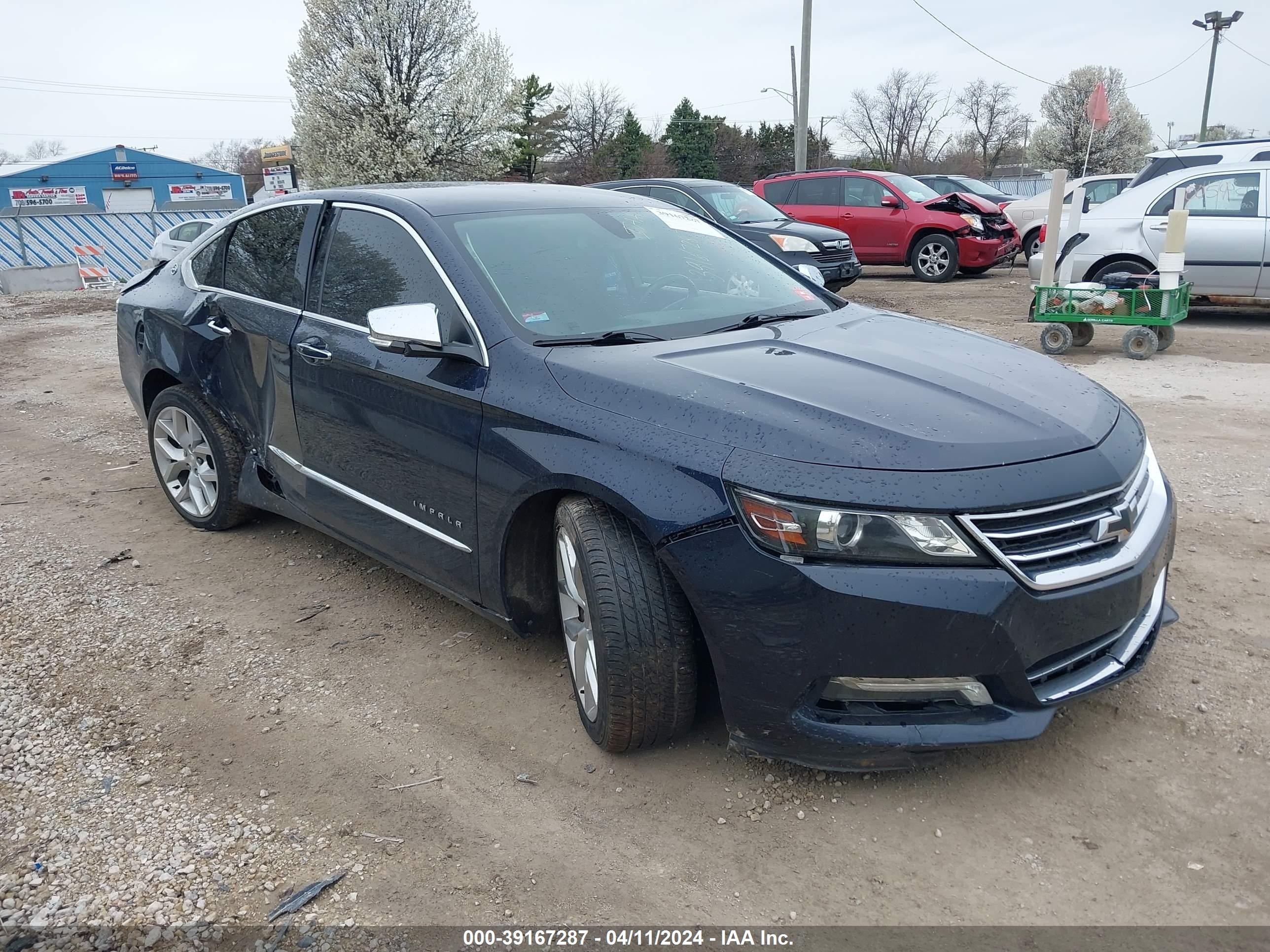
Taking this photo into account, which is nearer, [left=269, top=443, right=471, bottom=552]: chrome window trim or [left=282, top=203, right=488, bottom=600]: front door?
[left=282, top=203, right=488, bottom=600]: front door

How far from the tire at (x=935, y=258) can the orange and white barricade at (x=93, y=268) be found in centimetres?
1683

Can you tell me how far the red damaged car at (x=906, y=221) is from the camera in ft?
49.4

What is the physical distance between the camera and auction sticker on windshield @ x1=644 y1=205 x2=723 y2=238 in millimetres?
4008

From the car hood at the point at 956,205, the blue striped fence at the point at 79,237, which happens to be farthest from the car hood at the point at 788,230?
the blue striped fence at the point at 79,237

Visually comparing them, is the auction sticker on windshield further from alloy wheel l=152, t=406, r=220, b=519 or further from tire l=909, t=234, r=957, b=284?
tire l=909, t=234, r=957, b=284

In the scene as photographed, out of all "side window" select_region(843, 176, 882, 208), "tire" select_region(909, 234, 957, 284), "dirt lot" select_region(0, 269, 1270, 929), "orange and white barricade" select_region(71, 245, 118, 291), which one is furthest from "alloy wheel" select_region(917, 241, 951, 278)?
"orange and white barricade" select_region(71, 245, 118, 291)

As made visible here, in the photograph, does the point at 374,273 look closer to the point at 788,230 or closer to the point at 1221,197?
the point at 788,230

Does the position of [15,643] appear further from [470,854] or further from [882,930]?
[882,930]

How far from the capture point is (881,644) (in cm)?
231

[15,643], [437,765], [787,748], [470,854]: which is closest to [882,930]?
[787,748]

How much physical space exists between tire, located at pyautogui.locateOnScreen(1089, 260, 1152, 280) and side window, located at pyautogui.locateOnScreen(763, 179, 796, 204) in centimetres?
695

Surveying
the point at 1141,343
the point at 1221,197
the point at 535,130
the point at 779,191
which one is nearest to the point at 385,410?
the point at 1141,343

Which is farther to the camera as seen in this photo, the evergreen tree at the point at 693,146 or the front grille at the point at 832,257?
the evergreen tree at the point at 693,146

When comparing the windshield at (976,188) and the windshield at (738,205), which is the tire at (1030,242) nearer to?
the windshield at (976,188)
